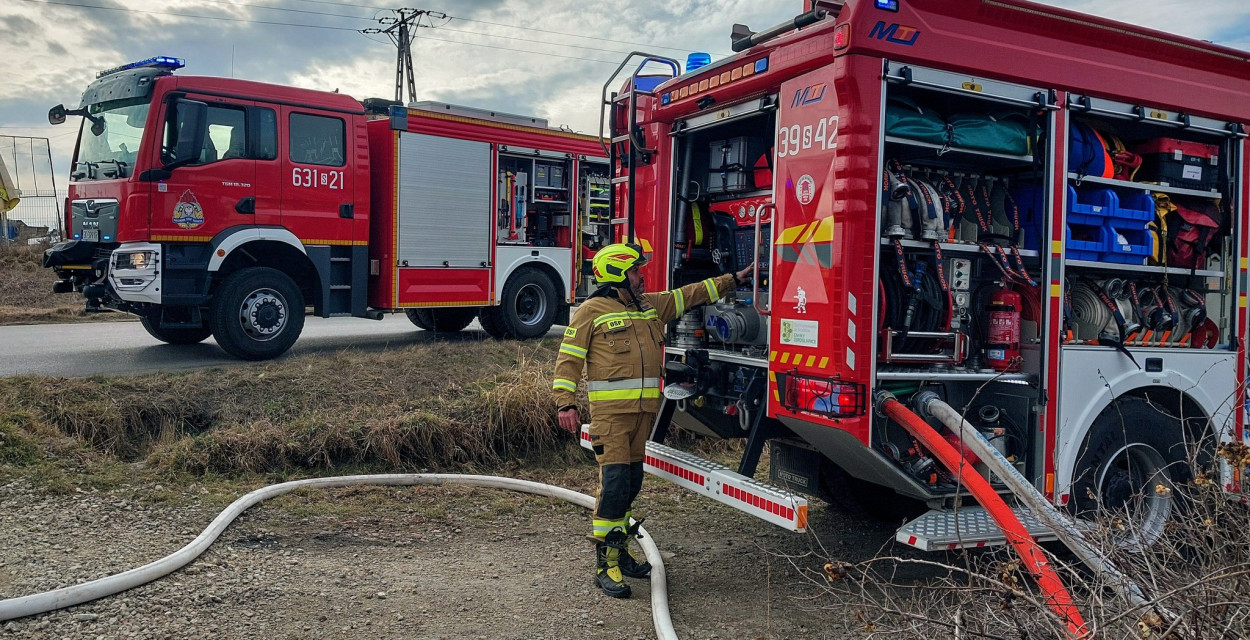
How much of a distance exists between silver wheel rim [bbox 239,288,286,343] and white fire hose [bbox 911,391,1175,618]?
23.4ft

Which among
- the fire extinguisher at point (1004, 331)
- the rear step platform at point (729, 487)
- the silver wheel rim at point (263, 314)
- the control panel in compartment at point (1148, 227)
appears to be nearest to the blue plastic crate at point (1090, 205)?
the control panel in compartment at point (1148, 227)

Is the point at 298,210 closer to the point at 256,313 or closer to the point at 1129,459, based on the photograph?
the point at 256,313

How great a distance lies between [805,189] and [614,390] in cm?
136

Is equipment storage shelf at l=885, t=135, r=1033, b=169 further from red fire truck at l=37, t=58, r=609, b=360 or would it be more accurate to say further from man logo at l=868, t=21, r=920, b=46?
red fire truck at l=37, t=58, r=609, b=360

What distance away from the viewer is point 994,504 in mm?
3912

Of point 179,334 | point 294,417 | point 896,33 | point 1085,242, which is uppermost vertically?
point 896,33

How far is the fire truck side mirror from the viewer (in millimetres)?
9195

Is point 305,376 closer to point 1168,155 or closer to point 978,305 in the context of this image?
point 978,305

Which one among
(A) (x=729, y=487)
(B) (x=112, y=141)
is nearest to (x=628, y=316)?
(A) (x=729, y=487)

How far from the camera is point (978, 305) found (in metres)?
4.96

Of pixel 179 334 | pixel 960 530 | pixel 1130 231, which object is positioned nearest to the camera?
pixel 960 530

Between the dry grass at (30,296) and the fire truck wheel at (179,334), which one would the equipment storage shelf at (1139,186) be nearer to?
the fire truck wheel at (179,334)

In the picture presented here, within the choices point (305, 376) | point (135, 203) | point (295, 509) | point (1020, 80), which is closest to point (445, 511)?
point (295, 509)

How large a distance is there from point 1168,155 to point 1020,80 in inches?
50.1
